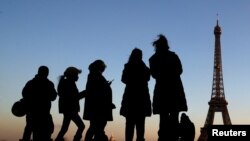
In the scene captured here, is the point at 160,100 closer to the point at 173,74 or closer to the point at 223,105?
the point at 173,74

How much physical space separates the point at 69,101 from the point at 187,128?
2879mm

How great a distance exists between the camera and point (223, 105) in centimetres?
6906

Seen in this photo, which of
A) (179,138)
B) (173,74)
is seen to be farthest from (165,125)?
(173,74)

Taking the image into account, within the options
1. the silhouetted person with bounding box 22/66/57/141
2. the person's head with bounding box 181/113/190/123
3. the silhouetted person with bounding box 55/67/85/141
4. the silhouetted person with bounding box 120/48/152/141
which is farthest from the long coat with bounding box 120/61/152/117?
the silhouetted person with bounding box 22/66/57/141

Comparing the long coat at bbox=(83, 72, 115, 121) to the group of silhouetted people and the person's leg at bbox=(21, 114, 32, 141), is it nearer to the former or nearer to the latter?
the group of silhouetted people

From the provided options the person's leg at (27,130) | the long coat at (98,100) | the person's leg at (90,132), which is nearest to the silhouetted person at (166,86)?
the long coat at (98,100)

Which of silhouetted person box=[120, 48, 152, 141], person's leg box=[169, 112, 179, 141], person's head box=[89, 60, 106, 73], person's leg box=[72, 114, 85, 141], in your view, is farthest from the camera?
person's leg box=[72, 114, 85, 141]

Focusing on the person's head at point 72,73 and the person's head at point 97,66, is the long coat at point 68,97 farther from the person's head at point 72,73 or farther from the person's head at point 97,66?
the person's head at point 97,66

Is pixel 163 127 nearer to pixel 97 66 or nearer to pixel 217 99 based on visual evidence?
pixel 97 66

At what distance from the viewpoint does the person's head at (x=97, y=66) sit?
357 inches

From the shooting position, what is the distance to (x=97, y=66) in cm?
907

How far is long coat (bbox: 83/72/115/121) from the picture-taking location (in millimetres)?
9000

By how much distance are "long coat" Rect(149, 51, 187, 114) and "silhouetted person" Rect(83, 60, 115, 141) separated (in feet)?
3.46

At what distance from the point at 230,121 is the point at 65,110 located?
2363 inches
